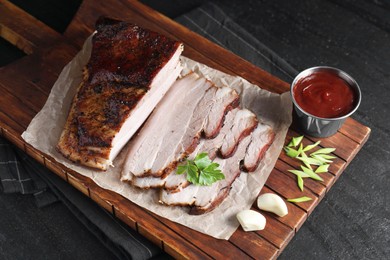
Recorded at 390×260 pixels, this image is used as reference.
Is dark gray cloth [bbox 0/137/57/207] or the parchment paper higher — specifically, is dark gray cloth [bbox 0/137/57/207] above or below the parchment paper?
below

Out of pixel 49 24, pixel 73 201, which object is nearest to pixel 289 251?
pixel 73 201

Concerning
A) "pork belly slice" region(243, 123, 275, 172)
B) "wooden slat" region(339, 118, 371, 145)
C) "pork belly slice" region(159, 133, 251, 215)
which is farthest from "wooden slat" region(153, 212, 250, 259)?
"wooden slat" region(339, 118, 371, 145)

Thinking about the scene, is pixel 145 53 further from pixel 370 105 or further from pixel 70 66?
pixel 370 105

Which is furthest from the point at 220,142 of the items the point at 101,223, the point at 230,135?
the point at 101,223

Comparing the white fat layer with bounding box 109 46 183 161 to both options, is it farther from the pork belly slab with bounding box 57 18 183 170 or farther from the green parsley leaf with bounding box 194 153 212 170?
the green parsley leaf with bounding box 194 153 212 170

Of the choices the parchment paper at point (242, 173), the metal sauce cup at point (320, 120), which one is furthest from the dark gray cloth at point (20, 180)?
the metal sauce cup at point (320, 120)

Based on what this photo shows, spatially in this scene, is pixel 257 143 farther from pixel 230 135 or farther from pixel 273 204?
pixel 273 204

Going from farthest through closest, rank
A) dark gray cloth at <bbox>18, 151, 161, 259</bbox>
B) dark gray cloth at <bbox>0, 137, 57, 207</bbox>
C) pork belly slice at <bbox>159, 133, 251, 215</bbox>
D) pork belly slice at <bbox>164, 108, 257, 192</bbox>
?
dark gray cloth at <bbox>0, 137, 57, 207</bbox>, pork belly slice at <bbox>164, 108, 257, 192</bbox>, dark gray cloth at <bbox>18, 151, 161, 259</bbox>, pork belly slice at <bbox>159, 133, 251, 215</bbox>

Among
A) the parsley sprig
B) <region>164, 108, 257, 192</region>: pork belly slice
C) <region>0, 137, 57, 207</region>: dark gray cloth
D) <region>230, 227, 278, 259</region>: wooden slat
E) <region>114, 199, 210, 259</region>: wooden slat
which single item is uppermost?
<region>164, 108, 257, 192</region>: pork belly slice
